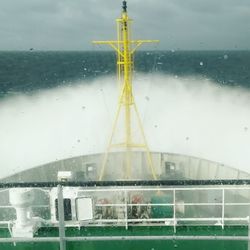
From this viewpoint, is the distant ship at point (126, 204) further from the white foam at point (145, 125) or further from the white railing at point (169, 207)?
the white foam at point (145, 125)

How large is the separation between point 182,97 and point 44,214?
28.9 m

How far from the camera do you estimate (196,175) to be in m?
8.43

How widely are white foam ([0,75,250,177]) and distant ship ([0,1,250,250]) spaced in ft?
33.4

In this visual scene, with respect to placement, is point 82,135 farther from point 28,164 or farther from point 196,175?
point 196,175

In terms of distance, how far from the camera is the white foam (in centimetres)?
2217

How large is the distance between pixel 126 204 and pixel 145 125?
69.4ft

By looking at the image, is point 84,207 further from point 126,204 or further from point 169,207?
point 169,207

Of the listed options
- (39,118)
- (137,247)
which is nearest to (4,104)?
(39,118)

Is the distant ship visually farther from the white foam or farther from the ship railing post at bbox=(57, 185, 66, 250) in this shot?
the white foam

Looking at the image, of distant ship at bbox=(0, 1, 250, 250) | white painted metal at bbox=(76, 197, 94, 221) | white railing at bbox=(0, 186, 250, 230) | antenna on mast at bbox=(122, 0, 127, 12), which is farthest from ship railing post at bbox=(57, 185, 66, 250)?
antenna on mast at bbox=(122, 0, 127, 12)

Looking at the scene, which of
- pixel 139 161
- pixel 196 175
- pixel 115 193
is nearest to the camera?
pixel 115 193

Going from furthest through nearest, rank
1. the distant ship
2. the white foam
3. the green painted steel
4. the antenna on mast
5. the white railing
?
1. the white foam
2. the antenna on mast
3. the white railing
4. the green painted steel
5. the distant ship

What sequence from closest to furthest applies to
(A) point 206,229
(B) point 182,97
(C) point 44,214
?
1. (A) point 206,229
2. (C) point 44,214
3. (B) point 182,97

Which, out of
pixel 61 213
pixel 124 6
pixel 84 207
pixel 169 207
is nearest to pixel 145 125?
pixel 124 6
